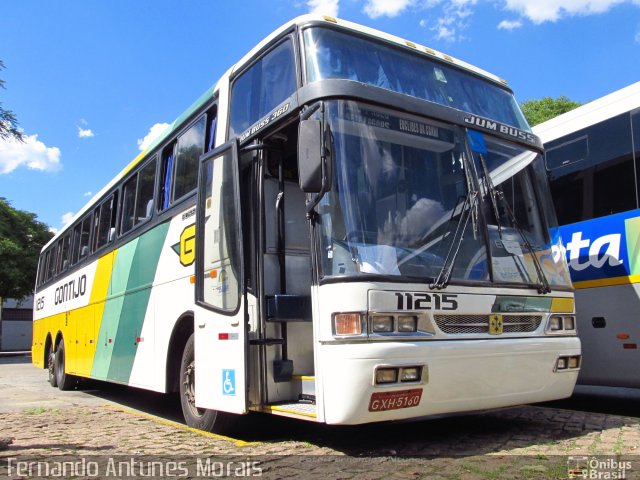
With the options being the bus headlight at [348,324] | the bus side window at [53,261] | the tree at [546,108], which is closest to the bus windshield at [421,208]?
the bus headlight at [348,324]

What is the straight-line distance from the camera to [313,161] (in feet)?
14.7

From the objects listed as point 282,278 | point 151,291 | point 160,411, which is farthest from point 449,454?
point 160,411

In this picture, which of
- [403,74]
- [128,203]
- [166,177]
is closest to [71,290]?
[128,203]

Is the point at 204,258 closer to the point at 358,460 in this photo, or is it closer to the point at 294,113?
the point at 294,113

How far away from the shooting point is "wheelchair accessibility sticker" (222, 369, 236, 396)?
5203 millimetres

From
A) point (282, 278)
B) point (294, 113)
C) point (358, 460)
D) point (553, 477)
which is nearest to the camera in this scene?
point (553, 477)

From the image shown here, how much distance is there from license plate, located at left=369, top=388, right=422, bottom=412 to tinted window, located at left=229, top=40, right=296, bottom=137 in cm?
270

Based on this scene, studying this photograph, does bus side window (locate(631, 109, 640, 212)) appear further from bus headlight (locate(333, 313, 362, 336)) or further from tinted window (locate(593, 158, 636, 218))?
bus headlight (locate(333, 313, 362, 336))

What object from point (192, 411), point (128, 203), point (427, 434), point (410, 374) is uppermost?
point (128, 203)

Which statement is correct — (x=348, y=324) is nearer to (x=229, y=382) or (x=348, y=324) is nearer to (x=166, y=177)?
(x=229, y=382)

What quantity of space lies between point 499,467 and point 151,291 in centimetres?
501

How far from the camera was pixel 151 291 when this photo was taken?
767cm

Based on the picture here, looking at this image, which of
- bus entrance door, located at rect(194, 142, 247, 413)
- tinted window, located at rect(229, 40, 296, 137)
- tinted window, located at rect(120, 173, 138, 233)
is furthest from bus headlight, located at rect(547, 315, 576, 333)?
tinted window, located at rect(120, 173, 138, 233)

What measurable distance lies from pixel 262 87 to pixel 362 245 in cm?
213
